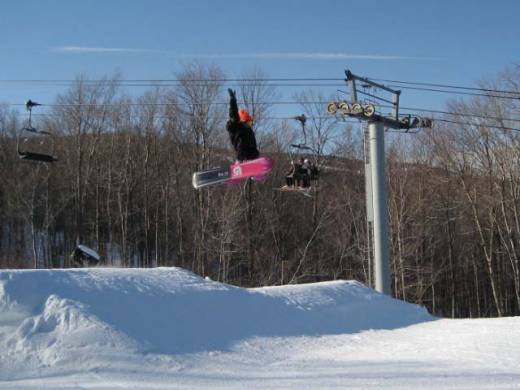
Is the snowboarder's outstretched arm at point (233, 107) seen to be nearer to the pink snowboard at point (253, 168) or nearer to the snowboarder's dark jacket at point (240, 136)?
the snowboarder's dark jacket at point (240, 136)

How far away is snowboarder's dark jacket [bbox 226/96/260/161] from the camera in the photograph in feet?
43.6

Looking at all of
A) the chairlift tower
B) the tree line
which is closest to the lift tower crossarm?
the chairlift tower

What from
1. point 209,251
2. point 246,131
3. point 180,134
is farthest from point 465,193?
point 246,131

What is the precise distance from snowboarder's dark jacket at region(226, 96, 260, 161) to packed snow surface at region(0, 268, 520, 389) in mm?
3208

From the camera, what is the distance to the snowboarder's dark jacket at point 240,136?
13281 mm

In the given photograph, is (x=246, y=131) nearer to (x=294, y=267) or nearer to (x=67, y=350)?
(x=67, y=350)

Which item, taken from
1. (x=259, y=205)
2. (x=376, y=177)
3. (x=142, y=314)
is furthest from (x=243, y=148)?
(x=259, y=205)

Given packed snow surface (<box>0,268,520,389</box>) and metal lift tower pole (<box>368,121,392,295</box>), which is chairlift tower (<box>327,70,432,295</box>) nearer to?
metal lift tower pole (<box>368,121,392,295</box>)

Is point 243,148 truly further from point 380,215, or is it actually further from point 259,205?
point 259,205

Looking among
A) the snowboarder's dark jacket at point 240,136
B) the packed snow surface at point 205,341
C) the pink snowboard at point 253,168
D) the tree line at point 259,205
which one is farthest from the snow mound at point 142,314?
the tree line at point 259,205

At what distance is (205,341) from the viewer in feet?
33.3

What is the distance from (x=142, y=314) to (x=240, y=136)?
16.4 ft

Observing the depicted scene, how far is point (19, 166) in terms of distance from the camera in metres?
43.5

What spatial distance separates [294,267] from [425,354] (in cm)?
3243
